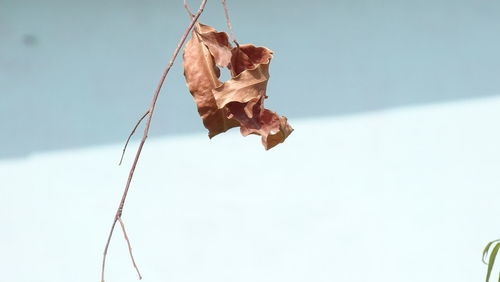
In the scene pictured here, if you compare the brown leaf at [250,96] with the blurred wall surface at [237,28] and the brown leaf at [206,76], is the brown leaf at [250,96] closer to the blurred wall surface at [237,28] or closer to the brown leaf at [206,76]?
the brown leaf at [206,76]

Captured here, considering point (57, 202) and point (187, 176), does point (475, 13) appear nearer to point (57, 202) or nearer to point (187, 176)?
Result: point (187, 176)

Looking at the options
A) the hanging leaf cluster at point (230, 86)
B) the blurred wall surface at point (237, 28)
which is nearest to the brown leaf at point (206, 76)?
the hanging leaf cluster at point (230, 86)

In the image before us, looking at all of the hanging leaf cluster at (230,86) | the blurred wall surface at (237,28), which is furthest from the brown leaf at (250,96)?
the blurred wall surface at (237,28)

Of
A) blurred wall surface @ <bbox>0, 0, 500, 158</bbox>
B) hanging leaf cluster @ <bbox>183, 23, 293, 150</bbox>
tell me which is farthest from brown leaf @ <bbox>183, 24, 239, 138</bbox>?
blurred wall surface @ <bbox>0, 0, 500, 158</bbox>

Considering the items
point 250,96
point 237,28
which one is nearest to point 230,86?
point 250,96

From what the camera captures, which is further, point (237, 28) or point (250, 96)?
point (237, 28)

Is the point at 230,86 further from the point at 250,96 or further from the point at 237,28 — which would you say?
the point at 237,28

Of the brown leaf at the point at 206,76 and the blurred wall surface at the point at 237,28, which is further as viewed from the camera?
the blurred wall surface at the point at 237,28
